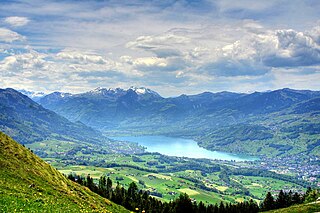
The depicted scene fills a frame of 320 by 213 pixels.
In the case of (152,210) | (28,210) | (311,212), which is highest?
(28,210)

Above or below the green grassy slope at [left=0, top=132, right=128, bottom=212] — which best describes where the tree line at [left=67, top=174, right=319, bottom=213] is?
below

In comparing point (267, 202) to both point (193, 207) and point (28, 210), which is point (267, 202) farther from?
point (28, 210)

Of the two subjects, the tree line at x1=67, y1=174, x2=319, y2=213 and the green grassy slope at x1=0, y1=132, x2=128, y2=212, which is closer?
the green grassy slope at x1=0, y1=132, x2=128, y2=212

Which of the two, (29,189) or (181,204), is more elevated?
(29,189)

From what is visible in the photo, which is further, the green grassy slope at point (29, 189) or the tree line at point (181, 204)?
the tree line at point (181, 204)

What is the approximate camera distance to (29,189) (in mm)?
47062

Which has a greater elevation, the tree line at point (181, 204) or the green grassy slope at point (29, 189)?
the green grassy slope at point (29, 189)

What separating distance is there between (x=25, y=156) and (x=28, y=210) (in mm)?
44681

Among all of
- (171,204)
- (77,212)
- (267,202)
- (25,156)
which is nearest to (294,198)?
(267,202)

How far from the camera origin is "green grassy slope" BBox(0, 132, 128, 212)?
3360cm

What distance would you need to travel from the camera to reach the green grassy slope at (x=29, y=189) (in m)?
33.6

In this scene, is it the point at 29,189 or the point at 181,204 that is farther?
the point at 181,204

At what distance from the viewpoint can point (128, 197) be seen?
130625 mm

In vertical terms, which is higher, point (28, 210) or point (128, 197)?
point (28, 210)
